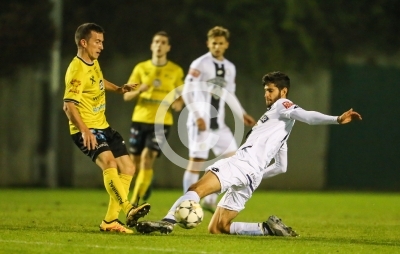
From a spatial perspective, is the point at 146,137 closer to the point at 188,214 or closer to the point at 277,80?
the point at 277,80

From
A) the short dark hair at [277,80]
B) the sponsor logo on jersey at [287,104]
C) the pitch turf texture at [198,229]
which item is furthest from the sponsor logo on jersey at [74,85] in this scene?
the sponsor logo on jersey at [287,104]

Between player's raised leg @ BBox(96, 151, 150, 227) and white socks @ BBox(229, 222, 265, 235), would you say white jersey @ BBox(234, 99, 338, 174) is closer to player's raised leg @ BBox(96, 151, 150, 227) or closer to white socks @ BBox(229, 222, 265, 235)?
white socks @ BBox(229, 222, 265, 235)

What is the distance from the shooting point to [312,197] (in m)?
16.5

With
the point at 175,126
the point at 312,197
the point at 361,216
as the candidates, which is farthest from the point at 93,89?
the point at 175,126

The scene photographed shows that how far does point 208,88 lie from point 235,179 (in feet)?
13.3

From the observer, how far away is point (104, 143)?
8438 millimetres

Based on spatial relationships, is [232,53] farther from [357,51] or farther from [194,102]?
[194,102]

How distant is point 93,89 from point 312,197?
344 inches

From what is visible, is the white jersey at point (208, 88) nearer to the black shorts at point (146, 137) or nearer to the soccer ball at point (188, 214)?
the black shorts at point (146, 137)

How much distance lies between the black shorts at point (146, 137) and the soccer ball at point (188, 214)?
16.0ft

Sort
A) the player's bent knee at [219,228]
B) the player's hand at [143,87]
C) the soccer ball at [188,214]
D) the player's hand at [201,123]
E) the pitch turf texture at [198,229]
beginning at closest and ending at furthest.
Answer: the pitch turf texture at [198,229] < the soccer ball at [188,214] < the player's bent knee at [219,228] < the player's hand at [143,87] < the player's hand at [201,123]

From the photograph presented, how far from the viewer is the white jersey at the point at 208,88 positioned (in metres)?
11.9

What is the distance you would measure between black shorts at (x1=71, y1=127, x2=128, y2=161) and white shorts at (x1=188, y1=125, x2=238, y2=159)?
3190 millimetres

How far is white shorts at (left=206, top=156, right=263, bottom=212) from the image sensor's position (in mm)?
8062
